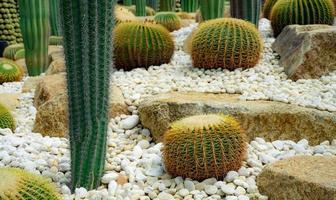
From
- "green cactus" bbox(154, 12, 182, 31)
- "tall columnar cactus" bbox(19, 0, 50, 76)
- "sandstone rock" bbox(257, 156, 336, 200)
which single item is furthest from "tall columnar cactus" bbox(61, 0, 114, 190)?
"green cactus" bbox(154, 12, 182, 31)

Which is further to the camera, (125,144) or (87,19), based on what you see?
(125,144)

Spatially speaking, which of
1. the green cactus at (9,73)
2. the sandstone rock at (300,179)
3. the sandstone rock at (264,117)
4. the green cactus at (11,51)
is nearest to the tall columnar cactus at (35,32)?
the green cactus at (9,73)

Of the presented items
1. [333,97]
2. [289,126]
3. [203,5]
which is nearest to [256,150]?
[289,126]

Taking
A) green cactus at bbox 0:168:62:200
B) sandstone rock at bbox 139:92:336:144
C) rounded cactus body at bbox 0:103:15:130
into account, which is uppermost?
green cactus at bbox 0:168:62:200

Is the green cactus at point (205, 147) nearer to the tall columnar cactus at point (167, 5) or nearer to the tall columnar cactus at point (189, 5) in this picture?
the tall columnar cactus at point (167, 5)

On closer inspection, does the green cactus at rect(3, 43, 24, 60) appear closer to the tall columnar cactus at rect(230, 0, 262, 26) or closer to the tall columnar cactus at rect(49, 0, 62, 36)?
the tall columnar cactus at rect(49, 0, 62, 36)

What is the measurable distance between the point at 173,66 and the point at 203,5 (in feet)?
4.79

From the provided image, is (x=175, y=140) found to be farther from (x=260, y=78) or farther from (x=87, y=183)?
(x=260, y=78)

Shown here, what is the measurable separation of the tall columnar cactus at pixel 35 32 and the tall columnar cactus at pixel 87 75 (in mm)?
5133

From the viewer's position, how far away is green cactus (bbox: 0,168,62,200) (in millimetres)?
2242

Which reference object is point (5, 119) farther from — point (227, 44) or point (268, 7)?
point (268, 7)

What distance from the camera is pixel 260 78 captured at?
4.94 metres

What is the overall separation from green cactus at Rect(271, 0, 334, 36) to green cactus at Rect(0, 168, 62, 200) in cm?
446

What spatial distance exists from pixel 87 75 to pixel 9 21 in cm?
1090
